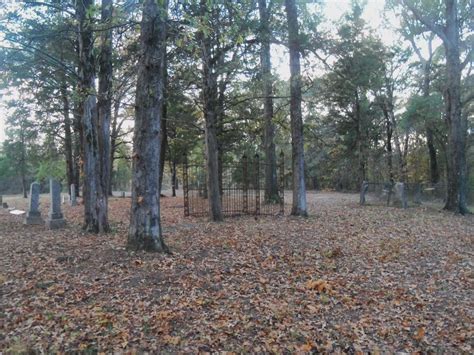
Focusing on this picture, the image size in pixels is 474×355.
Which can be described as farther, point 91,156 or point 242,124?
point 242,124

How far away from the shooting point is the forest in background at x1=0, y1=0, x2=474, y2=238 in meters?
7.02

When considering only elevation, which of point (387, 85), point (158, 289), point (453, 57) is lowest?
point (158, 289)

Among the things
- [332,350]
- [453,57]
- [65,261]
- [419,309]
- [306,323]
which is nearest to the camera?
[332,350]

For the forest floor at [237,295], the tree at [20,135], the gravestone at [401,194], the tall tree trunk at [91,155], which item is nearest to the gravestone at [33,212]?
the forest floor at [237,295]

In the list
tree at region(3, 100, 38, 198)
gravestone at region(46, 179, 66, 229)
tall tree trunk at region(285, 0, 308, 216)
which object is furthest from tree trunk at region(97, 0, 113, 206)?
tree at region(3, 100, 38, 198)

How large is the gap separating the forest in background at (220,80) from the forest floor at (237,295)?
1.79 metres

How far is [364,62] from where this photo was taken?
1166 cm

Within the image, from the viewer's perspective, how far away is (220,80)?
14.1m

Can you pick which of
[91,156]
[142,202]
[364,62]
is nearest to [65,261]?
[142,202]

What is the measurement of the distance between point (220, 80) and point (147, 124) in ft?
27.8

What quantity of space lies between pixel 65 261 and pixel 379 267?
5436mm

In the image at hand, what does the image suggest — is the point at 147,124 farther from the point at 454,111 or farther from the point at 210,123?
the point at 454,111

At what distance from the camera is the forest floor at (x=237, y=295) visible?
3840 millimetres

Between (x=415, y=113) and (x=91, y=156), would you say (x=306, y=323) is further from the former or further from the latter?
(x=415, y=113)
